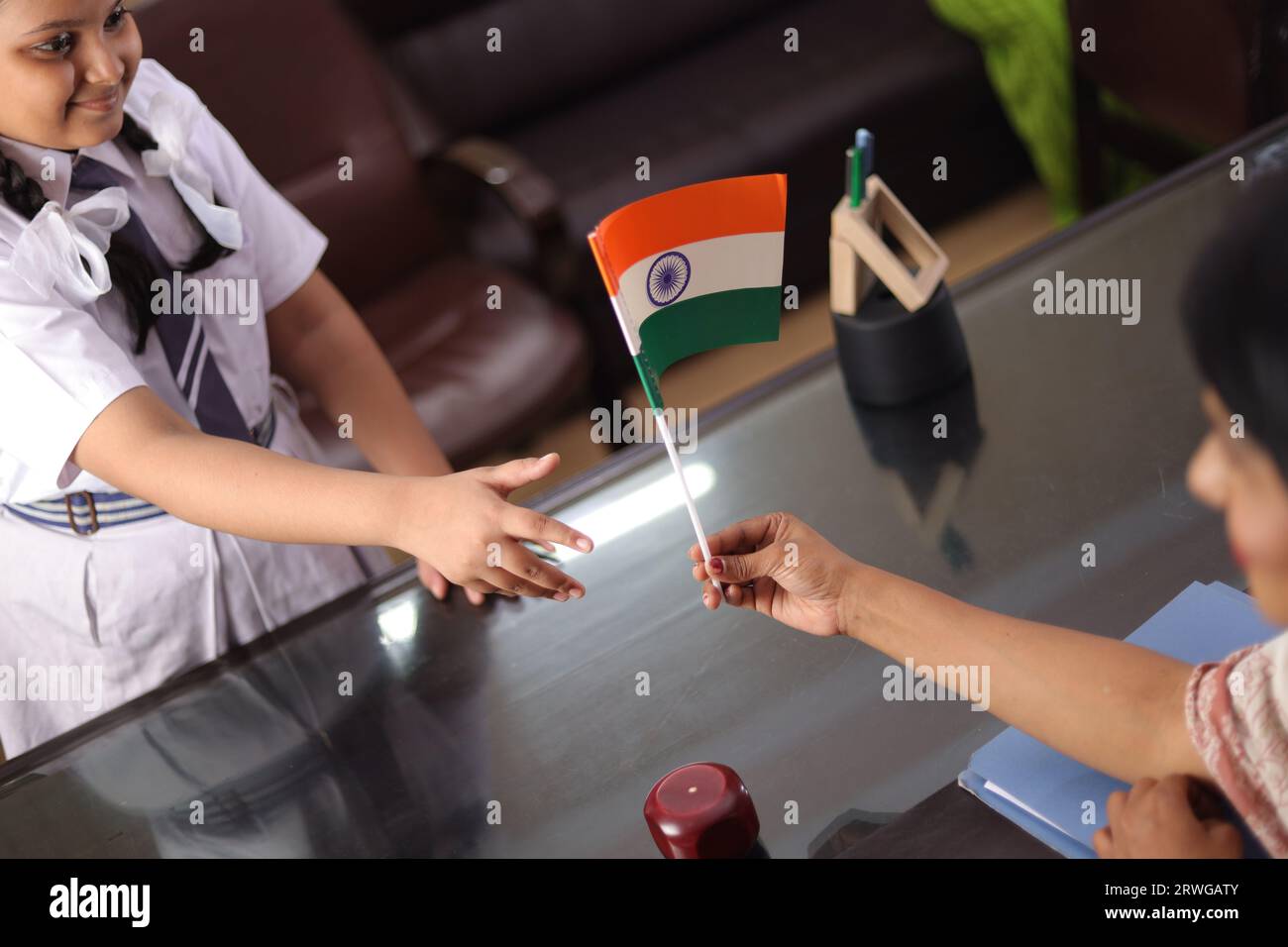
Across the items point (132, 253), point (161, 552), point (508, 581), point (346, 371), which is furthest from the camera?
point (346, 371)

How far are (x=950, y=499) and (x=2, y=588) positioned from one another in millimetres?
1202

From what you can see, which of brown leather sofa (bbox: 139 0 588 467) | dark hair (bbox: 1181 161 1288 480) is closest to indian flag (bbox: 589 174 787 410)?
dark hair (bbox: 1181 161 1288 480)

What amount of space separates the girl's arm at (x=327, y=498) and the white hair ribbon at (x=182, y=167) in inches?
12.0

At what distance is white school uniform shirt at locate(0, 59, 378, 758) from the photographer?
1.49 metres

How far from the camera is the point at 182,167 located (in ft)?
4.96

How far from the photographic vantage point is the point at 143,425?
128 centimetres

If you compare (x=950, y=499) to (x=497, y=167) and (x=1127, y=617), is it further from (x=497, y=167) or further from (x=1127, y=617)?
(x=497, y=167)

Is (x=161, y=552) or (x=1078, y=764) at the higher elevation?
(x=161, y=552)

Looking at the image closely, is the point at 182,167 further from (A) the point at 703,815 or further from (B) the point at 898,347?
(A) the point at 703,815

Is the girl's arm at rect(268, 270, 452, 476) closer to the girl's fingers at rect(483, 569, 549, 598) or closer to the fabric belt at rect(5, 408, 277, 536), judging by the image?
the fabric belt at rect(5, 408, 277, 536)

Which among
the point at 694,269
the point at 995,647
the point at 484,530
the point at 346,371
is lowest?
the point at 995,647

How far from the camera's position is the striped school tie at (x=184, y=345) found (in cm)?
144

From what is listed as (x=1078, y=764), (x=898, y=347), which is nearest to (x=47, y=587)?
(x=898, y=347)

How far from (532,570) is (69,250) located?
2.06 feet
